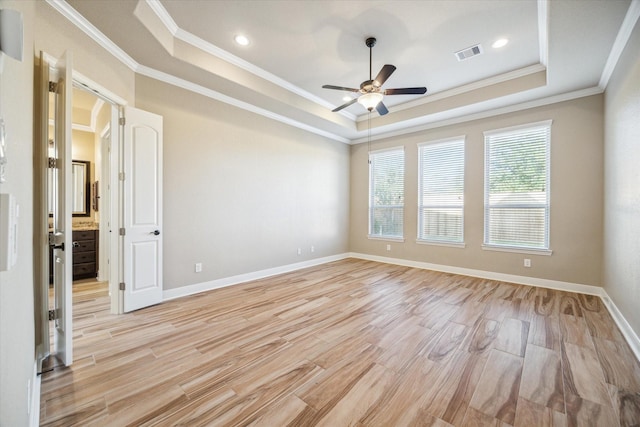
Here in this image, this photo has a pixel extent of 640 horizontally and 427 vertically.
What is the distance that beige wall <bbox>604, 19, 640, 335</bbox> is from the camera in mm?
2506

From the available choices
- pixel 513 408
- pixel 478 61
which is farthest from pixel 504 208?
pixel 513 408

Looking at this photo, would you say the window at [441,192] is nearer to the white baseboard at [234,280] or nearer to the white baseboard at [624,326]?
the white baseboard at [624,326]

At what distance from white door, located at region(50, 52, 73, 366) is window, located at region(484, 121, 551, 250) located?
585 centimetres

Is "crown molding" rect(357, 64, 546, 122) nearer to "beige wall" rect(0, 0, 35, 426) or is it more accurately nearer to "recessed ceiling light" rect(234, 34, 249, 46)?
"recessed ceiling light" rect(234, 34, 249, 46)

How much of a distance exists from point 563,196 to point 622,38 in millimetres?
2264

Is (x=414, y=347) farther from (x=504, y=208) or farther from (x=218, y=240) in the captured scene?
(x=504, y=208)

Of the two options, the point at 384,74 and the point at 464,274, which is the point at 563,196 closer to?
the point at 464,274

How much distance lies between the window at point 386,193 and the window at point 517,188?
5.67 feet

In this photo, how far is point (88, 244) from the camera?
15.5ft

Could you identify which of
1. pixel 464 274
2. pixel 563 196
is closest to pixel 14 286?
pixel 464 274

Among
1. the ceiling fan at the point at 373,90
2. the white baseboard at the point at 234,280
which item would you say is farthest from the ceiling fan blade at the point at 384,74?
the white baseboard at the point at 234,280

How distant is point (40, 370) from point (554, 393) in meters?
3.84

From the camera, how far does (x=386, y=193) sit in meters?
6.38

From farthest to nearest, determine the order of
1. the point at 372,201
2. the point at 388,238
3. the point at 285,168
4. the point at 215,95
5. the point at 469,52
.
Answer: the point at 372,201 → the point at 388,238 → the point at 285,168 → the point at 215,95 → the point at 469,52
